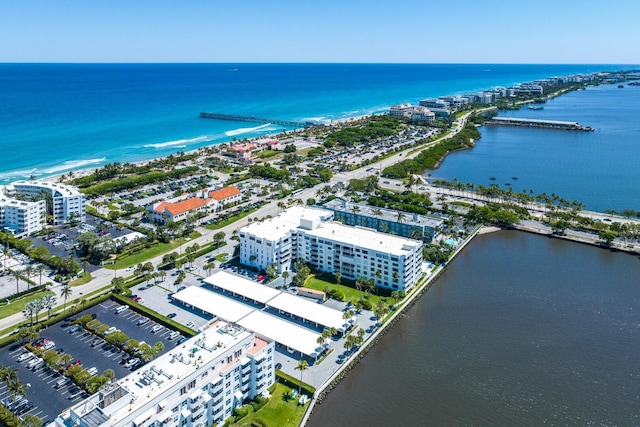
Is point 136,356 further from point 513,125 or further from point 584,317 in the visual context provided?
point 513,125

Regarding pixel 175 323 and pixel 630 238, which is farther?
pixel 630 238

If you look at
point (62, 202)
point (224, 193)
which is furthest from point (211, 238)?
point (62, 202)

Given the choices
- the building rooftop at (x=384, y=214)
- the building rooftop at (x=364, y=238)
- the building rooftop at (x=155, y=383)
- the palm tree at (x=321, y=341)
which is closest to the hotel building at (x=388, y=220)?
the building rooftop at (x=384, y=214)

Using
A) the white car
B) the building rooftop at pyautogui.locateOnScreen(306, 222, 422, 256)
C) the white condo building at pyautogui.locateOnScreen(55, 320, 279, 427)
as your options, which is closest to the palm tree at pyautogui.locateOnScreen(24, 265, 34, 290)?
the white car

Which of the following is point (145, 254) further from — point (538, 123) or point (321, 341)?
point (538, 123)

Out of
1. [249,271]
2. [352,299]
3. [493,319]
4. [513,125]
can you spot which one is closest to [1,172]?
[249,271]

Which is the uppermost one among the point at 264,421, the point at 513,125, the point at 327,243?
the point at 513,125

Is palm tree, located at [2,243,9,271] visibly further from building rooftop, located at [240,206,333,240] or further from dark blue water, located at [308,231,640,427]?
dark blue water, located at [308,231,640,427]
